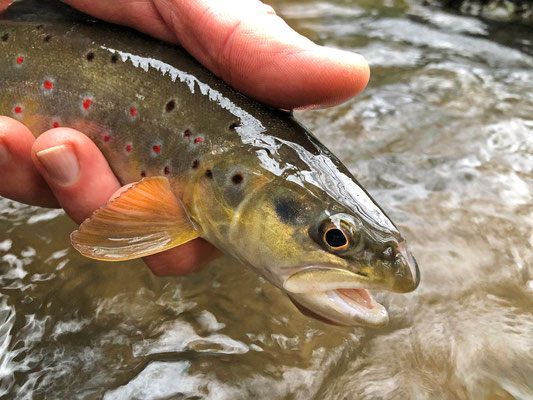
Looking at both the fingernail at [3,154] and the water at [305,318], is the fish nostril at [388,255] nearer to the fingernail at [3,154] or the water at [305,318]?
the water at [305,318]

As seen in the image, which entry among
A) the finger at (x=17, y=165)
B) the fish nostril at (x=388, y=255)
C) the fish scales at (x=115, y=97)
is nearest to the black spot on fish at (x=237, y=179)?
the fish scales at (x=115, y=97)

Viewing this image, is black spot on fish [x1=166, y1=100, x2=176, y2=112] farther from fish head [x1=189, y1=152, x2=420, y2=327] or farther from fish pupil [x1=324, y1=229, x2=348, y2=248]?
fish pupil [x1=324, y1=229, x2=348, y2=248]

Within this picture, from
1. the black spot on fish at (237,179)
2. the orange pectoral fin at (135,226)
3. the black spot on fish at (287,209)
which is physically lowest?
the orange pectoral fin at (135,226)

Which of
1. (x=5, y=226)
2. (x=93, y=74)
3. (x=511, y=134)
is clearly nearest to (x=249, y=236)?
(x=93, y=74)

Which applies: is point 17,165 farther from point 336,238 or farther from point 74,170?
point 336,238

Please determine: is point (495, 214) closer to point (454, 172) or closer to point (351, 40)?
point (454, 172)

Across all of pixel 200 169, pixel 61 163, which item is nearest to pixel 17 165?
pixel 61 163
